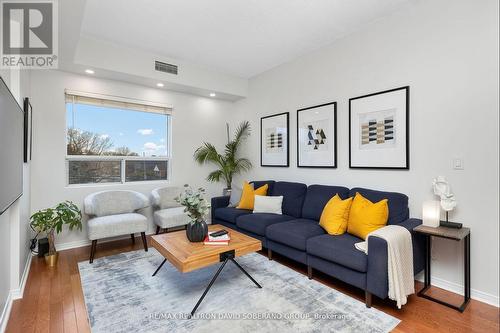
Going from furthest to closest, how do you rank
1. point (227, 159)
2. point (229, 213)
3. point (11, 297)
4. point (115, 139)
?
point (227, 159), point (115, 139), point (229, 213), point (11, 297)

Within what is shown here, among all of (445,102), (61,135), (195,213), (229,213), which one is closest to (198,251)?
(195,213)

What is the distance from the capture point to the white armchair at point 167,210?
3645 millimetres

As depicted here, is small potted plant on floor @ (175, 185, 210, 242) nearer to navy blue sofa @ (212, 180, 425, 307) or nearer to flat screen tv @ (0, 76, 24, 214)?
navy blue sofa @ (212, 180, 425, 307)

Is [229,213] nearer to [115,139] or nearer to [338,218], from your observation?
[338,218]

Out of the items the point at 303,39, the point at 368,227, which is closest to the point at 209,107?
the point at 303,39

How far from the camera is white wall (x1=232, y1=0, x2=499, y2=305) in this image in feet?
7.01

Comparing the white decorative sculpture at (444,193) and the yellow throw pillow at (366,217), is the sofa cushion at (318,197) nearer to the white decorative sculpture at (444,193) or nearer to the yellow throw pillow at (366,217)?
the yellow throw pillow at (366,217)

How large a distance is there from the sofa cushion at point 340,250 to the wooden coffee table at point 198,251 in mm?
557

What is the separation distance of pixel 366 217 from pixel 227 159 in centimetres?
299

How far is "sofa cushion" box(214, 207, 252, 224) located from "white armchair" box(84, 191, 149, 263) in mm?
1056

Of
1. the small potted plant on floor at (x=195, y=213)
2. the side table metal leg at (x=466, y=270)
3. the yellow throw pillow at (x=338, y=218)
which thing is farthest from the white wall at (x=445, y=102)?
the small potted plant on floor at (x=195, y=213)

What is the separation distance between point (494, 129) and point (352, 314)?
188 centimetres

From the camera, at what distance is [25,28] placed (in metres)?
2.27

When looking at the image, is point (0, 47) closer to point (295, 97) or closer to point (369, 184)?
point (295, 97)
